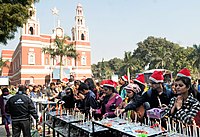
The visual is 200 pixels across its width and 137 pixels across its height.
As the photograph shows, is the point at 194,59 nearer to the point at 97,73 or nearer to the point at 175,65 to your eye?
the point at 175,65

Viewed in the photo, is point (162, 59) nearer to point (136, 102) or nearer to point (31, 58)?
point (31, 58)

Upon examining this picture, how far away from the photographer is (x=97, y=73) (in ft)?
238

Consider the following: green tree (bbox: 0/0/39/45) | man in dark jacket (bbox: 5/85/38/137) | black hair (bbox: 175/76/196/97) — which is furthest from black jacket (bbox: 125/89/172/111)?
green tree (bbox: 0/0/39/45)

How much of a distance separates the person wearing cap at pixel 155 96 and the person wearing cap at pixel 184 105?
0.48m

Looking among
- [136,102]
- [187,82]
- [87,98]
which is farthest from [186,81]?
[87,98]

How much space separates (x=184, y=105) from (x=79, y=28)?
48.4 metres

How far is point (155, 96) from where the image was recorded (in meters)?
3.62

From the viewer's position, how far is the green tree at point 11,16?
8.42m

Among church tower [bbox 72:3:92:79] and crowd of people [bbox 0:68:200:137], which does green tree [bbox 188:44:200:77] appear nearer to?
church tower [bbox 72:3:92:79]

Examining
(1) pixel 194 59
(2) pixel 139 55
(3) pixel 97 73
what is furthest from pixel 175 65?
(3) pixel 97 73

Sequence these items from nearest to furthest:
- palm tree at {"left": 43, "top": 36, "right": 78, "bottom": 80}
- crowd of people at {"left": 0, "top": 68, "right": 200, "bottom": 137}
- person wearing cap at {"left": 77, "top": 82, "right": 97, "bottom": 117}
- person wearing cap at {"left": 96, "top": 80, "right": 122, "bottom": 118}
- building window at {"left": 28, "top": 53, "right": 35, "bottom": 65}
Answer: crowd of people at {"left": 0, "top": 68, "right": 200, "bottom": 137} < person wearing cap at {"left": 96, "top": 80, "right": 122, "bottom": 118} < person wearing cap at {"left": 77, "top": 82, "right": 97, "bottom": 117} < palm tree at {"left": 43, "top": 36, "right": 78, "bottom": 80} < building window at {"left": 28, "top": 53, "right": 35, "bottom": 65}

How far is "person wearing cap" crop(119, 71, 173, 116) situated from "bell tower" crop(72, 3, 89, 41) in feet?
154

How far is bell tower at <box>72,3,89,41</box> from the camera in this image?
164ft

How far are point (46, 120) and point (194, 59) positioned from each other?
4414cm
